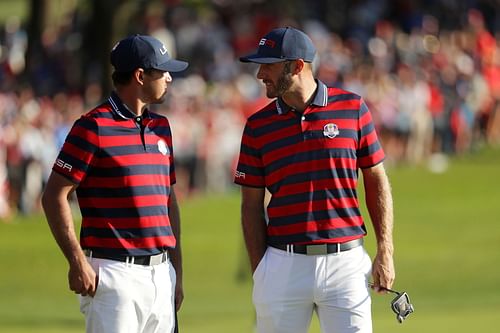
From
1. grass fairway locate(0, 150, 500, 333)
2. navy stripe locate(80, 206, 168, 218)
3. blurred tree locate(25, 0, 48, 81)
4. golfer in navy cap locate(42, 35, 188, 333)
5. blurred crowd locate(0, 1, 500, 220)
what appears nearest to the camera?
golfer in navy cap locate(42, 35, 188, 333)

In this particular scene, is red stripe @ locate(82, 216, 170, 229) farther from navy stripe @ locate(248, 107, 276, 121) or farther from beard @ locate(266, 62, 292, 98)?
beard @ locate(266, 62, 292, 98)

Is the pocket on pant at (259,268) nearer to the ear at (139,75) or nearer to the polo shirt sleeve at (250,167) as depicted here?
the polo shirt sleeve at (250,167)

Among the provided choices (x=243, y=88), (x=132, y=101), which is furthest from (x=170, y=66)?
(x=243, y=88)

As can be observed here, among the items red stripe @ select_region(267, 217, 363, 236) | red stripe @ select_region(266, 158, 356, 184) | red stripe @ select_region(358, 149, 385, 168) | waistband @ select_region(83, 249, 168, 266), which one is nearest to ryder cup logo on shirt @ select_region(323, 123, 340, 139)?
red stripe @ select_region(266, 158, 356, 184)

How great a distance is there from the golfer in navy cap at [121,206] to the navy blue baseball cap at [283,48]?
0.52 meters

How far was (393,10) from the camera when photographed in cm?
3831

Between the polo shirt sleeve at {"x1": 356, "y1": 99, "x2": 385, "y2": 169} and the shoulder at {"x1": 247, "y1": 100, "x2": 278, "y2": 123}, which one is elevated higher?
the shoulder at {"x1": 247, "y1": 100, "x2": 278, "y2": 123}

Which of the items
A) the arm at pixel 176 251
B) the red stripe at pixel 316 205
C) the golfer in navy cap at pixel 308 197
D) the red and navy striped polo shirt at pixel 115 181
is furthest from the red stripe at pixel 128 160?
the red stripe at pixel 316 205

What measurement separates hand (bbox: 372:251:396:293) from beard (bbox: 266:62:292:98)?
1078mm

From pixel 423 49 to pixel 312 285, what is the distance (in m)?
26.7

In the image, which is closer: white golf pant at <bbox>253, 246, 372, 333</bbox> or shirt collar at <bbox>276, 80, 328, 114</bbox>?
white golf pant at <bbox>253, 246, 372, 333</bbox>

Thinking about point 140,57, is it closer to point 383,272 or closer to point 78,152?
point 78,152

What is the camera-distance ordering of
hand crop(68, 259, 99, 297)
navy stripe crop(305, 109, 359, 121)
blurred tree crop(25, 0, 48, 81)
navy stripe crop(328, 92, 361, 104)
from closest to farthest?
hand crop(68, 259, 99, 297) → navy stripe crop(305, 109, 359, 121) → navy stripe crop(328, 92, 361, 104) → blurred tree crop(25, 0, 48, 81)

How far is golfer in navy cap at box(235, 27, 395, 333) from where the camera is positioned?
8.05 m
